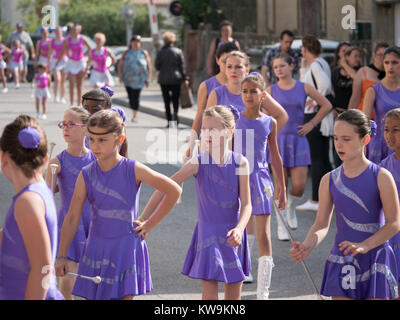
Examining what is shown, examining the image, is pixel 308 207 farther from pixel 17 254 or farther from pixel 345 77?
pixel 17 254

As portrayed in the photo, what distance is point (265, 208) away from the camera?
23.2 feet

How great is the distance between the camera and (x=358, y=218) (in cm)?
510

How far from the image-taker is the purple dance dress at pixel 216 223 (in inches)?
224

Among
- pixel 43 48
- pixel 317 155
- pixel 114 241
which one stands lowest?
pixel 317 155

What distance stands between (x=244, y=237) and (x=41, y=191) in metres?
2.23

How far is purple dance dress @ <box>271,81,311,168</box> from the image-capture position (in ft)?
29.5

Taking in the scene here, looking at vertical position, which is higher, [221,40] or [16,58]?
[221,40]

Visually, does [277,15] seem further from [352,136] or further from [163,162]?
[352,136]

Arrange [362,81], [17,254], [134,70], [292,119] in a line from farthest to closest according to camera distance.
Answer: [134,70] < [362,81] < [292,119] < [17,254]

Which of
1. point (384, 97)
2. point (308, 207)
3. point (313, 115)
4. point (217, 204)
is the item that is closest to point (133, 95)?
point (313, 115)

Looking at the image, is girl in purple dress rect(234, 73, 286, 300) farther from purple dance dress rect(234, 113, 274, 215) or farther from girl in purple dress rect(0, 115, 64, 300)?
girl in purple dress rect(0, 115, 64, 300)

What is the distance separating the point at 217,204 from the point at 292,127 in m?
3.47
